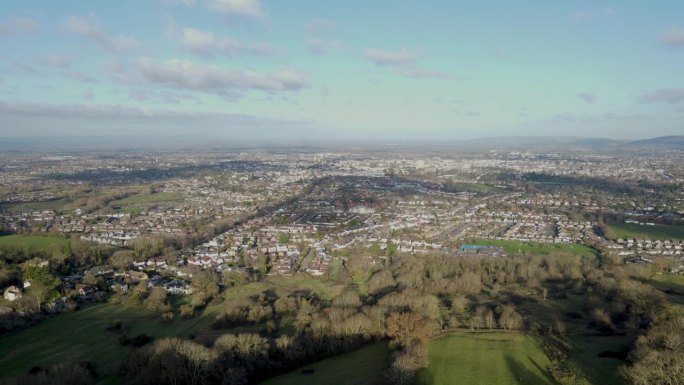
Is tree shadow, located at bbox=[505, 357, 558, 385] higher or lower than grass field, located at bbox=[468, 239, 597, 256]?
higher

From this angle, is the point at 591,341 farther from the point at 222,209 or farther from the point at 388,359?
the point at 222,209

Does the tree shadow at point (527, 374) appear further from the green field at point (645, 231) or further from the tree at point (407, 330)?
the green field at point (645, 231)

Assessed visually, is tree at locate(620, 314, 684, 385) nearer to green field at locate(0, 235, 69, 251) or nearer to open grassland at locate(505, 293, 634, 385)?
open grassland at locate(505, 293, 634, 385)

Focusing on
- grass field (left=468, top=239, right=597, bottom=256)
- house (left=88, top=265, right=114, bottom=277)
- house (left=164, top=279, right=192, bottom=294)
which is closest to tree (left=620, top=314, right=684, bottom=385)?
grass field (left=468, top=239, right=597, bottom=256)

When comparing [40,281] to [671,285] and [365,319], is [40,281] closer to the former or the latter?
[365,319]

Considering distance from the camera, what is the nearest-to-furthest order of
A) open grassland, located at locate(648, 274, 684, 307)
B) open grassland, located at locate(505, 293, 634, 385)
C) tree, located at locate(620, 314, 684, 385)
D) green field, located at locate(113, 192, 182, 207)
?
tree, located at locate(620, 314, 684, 385), open grassland, located at locate(505, 293, 634, 385), open grassland, located at locate(648, 274, 684, 307), green field, located at locate(113, 192, 182, 207)

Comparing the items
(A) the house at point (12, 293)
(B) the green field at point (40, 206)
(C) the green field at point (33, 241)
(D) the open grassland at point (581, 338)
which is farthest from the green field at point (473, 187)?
(A) the house at point (12, 293)

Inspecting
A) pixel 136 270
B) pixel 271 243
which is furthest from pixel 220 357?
pixel 271 243

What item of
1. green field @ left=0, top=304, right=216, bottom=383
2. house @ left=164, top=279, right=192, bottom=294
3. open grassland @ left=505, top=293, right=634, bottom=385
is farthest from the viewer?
house @ left=164, top=279, right=192, bottom=294
